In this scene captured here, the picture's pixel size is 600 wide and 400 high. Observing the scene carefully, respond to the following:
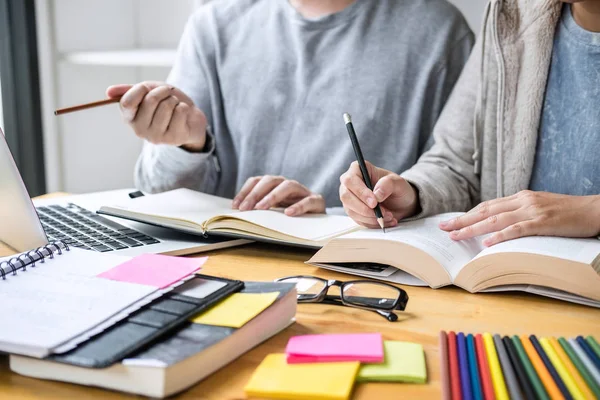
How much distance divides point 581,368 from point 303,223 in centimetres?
54

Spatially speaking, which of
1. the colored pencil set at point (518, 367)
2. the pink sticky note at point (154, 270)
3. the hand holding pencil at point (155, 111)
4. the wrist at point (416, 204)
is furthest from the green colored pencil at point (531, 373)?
the hand holding pencil at point (155, 111)

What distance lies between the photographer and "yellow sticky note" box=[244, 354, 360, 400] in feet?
1.84

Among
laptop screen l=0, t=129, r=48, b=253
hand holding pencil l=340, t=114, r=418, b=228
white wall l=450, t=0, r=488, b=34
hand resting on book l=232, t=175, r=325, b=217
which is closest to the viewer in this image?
laptop screen l=0, t=129, r=48, b=253

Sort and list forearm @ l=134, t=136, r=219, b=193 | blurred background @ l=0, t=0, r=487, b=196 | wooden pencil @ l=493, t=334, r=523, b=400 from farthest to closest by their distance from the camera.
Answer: blurred background @ l=0, t=0, r=487, b=196 → forearm @ l=134, t=136, r=219, b=193 → wooden pencil @ l=493, t=334, r=523, b=400

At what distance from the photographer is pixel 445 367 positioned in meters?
0.60

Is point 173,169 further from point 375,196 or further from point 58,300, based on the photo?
point 58,300

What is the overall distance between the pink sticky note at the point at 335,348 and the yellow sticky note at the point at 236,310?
5 cm

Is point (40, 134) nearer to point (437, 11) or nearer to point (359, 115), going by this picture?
point (359, 115)

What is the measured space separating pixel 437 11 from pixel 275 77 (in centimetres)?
36

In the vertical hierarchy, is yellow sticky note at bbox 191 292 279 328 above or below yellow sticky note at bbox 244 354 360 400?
above

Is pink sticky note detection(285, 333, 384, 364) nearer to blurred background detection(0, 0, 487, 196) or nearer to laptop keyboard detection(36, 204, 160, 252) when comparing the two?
laptop keyboard detection(36, 204, 160, 252)

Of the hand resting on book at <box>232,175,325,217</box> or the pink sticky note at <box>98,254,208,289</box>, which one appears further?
the hand resting on book at <box>232,175,325,217</box>

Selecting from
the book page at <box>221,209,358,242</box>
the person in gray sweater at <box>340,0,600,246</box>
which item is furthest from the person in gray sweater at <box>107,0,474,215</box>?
the book page at <box>221,209,358,242</box>

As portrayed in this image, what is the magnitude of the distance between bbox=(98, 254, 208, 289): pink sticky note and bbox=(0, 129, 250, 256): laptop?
0.19 m
